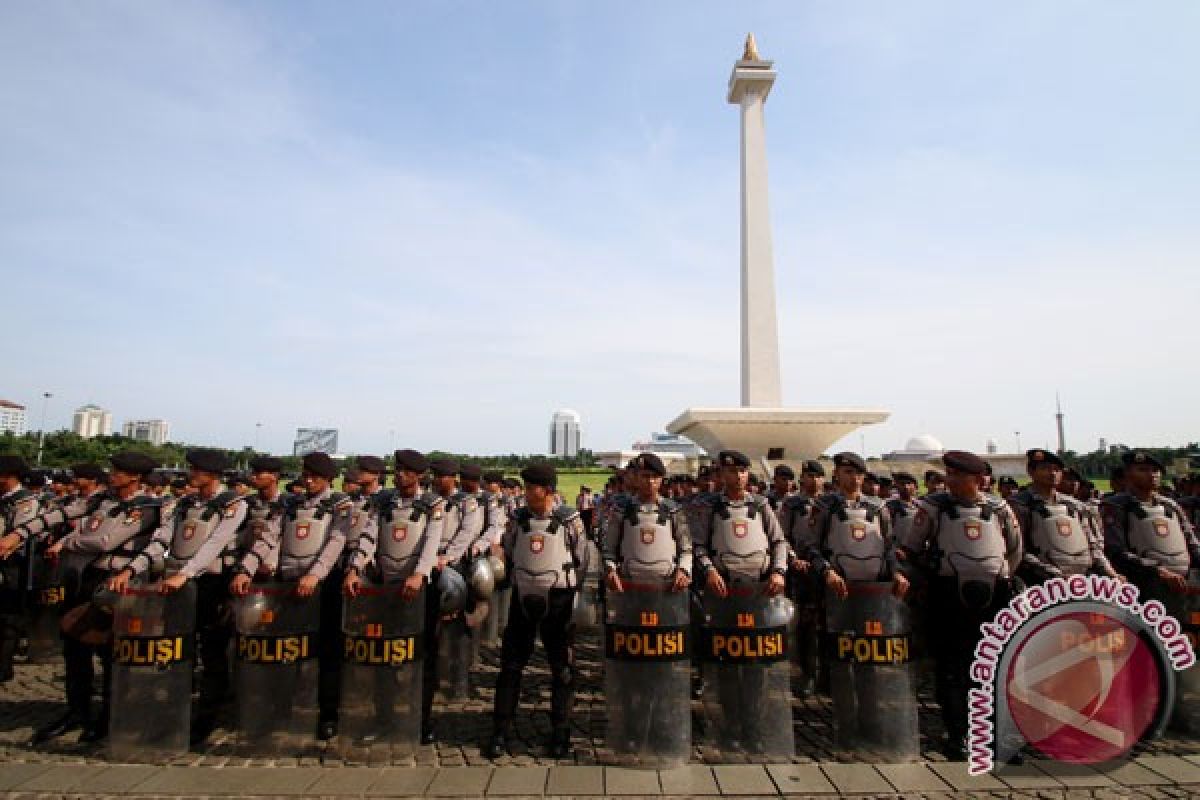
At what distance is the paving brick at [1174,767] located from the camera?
4.60 metres

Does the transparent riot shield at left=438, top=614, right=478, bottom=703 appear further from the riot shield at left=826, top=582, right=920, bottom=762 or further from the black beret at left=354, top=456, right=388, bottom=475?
the riot shield at left=826, top=582, right=920, bottom=762

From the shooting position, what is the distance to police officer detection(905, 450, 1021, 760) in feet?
17.1

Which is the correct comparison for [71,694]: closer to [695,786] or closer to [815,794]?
[695,786]

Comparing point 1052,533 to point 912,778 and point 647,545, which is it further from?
point 647,545

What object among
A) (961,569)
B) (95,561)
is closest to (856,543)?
(961,569)

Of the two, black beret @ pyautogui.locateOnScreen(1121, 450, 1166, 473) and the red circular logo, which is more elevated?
black beret @ pyautogui.locateOnScreen(1121, 450, 1166, 473)

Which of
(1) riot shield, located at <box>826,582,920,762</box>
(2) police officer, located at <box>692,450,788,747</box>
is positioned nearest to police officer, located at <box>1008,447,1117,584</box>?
(1) riot shield, located at <box>826,582,920,762</box>

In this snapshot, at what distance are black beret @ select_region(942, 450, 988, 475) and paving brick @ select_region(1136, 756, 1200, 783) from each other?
225cm

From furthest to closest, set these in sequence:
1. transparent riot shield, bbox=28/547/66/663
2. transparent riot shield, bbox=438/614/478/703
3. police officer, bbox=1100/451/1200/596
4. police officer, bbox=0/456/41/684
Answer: transparent riot shield, bbox=28/547/66/663 → police officer, bbox=0/456/41/684 → transparent riot shield, bbox=438/614/478/703 → police officer, bbox=1100/451/1200/596

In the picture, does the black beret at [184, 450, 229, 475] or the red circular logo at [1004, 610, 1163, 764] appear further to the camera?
the black beret at [184, 450, 229, 475]

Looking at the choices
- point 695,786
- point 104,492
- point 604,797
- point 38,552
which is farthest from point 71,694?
point 695,786

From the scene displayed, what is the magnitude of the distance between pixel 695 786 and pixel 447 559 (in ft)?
8.91

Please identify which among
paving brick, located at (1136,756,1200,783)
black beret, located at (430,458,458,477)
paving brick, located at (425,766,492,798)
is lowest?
paving brick, located at (425,766,492,798)

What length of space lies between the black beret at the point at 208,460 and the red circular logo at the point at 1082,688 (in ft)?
21.1
